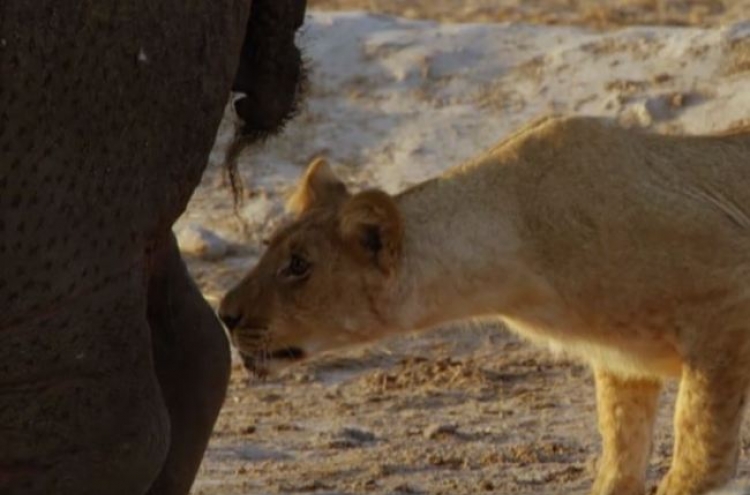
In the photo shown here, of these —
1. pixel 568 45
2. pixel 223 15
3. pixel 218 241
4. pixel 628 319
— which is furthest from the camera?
pixel 568 45

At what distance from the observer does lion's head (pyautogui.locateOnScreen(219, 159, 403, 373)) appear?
7902 mm

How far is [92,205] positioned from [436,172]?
20.1ft

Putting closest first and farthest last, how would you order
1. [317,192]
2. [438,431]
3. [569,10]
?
[317,192], [438,431], [569,10]

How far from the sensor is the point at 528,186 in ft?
25.9

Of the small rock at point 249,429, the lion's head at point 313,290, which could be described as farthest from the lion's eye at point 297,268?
the small rock at point 249,429

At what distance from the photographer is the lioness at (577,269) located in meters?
7.66

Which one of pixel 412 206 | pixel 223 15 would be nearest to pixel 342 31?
pixel 412 206

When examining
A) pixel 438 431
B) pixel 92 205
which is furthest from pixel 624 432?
pixel 92 205

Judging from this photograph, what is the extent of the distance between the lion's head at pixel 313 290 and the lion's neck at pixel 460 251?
0.06 meters

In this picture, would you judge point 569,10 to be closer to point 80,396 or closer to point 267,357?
point 267,357

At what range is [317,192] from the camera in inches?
320

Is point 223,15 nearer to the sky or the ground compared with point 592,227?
nearer to the sky

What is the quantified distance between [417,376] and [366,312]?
2.17 m

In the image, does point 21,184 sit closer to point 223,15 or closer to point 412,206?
point 223,15
